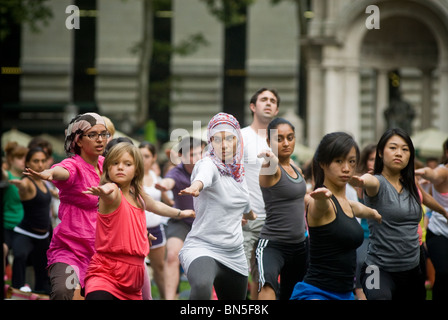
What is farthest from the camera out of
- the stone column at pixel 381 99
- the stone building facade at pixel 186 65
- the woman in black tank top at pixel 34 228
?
the stone building facade at pixel 186 65

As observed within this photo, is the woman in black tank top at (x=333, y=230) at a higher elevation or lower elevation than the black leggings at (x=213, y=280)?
higher

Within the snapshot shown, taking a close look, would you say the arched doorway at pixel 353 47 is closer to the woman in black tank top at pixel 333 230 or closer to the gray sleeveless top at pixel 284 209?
the gray sleeveless top at pixel 284 209

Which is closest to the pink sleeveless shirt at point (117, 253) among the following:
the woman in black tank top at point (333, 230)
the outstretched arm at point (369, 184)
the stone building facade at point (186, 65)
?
the woman in black tank top at point (333, 230)

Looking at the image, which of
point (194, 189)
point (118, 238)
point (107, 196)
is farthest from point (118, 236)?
point (194, 189)

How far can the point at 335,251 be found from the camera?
6.02m

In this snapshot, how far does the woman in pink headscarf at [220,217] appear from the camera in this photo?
634 centimetres

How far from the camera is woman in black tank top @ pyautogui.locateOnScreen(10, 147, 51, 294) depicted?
9.55 m

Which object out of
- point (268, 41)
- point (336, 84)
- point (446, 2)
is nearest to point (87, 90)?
point (268, 41)

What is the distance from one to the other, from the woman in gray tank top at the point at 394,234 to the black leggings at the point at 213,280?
1018mm

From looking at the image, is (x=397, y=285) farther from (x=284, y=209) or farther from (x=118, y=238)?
(x=118, y=238)

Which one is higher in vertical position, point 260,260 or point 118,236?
point 118,236

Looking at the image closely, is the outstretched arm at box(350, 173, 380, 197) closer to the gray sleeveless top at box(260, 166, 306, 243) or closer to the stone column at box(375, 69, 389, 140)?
the gray sleeveless top at box(260, 166, 306, 243)

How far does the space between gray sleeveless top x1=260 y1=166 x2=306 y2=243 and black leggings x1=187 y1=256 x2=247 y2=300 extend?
1005 mm

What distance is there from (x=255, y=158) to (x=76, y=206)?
2.31 metres
